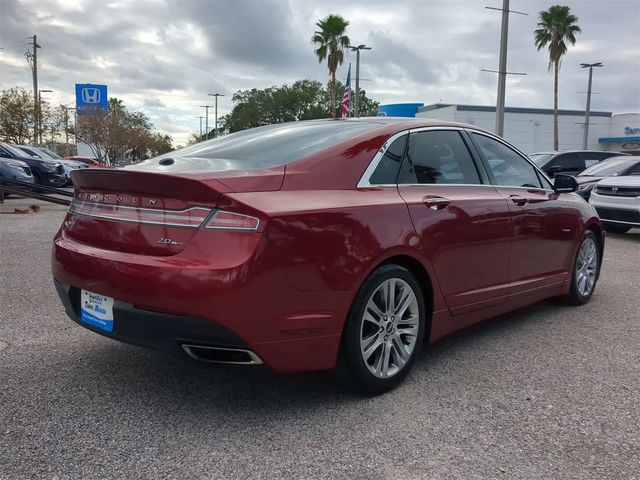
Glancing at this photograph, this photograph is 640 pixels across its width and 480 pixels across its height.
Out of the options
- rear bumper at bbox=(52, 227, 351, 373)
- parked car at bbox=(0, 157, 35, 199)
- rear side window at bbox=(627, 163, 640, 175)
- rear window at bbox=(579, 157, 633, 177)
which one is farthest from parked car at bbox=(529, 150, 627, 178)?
parked car at bbox=(0, 157, 35, 199)

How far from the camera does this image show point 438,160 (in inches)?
154

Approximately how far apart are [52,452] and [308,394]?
1310 millimetres

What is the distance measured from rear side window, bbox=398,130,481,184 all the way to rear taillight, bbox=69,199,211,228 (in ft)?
4.34

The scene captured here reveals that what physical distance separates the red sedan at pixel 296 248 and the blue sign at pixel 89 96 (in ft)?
148

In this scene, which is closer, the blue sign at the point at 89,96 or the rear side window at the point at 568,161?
the rear side window at the point at 568,161

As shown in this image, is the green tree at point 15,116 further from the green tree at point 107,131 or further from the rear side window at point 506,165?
the rear side window at point 506,165

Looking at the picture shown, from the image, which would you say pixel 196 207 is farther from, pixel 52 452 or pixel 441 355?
pixel 441 355

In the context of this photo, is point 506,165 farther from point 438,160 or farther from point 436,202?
point 436,202

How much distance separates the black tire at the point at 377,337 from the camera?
3.06 m

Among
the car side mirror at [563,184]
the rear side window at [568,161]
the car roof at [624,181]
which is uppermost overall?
the rear side window at [568,161]

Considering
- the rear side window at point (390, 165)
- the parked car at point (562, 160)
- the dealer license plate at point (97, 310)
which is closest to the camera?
the dealer license plate at point (97, 310)

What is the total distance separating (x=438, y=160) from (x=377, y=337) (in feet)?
4.40

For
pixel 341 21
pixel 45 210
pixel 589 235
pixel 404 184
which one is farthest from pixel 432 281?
pixel 341 21

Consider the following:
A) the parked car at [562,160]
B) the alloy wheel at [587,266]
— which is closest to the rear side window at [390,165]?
the alloy wheel at [587,266]
